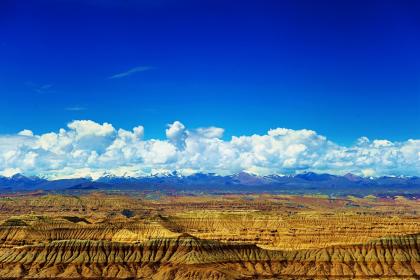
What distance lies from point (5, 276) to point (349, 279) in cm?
9828

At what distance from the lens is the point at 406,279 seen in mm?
197250

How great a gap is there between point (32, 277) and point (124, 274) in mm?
25716

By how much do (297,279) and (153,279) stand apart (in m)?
41.0

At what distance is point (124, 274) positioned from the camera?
19950 centimetres

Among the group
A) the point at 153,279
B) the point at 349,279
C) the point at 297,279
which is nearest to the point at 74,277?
the point at 153,279

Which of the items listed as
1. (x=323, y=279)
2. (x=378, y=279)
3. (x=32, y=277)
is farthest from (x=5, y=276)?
(x=378, y=279)

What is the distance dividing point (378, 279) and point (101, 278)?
261 feet

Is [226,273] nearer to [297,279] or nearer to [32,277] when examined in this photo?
[297,279]

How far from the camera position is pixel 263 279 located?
196m

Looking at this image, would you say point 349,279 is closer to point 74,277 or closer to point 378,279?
point 378,279

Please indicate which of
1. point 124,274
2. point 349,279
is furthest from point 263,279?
point 124,274

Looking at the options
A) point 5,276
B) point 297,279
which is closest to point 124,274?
point 5,276

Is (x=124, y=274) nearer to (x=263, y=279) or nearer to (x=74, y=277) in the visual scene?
(x=74, y=277)

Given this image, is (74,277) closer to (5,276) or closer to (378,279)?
(5,276)
